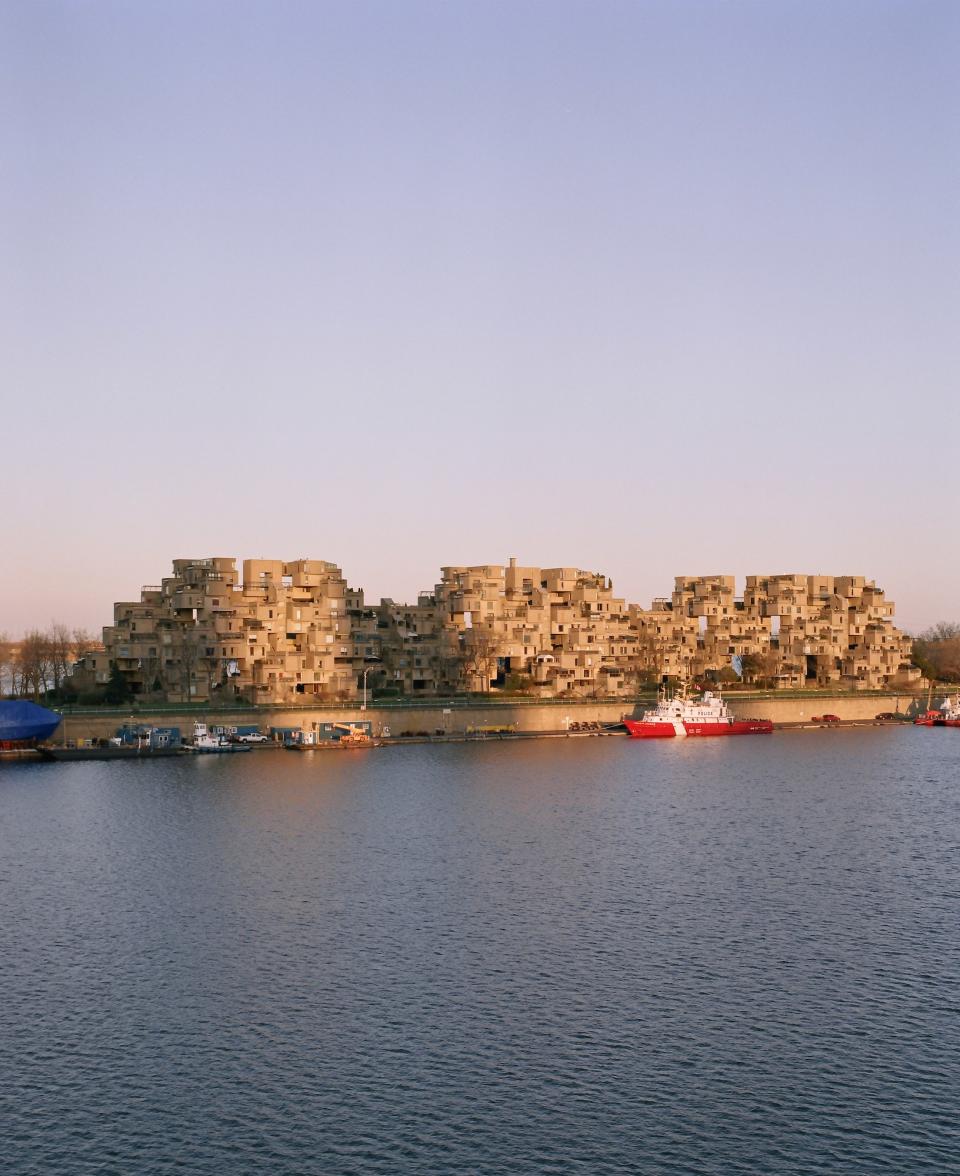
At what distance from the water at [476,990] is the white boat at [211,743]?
34.4m

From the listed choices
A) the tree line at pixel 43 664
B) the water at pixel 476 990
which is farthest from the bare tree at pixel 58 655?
the water at pixel 476 990

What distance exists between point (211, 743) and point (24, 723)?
15.4m

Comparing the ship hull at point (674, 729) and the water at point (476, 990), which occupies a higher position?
the ship hull at point (674, 729)

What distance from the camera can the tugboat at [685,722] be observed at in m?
141

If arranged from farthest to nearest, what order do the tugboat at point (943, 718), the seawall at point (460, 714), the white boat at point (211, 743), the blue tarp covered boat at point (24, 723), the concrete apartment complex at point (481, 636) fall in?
Result: the tugboat at point (943, 718), the concrete apartment complex at point (481, 636), the seawall at point (460, 714), the white boat at point (211, 743), the blue tarp covered boat at point (24, 723)

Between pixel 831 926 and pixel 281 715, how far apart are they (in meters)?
83.1

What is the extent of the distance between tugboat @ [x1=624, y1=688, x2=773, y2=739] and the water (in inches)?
2342

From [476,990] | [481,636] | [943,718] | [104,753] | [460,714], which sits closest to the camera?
[476,990]

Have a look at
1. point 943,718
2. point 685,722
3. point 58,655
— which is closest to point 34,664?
point 58,655

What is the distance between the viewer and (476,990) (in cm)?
4375

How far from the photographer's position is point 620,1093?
35.6 meters

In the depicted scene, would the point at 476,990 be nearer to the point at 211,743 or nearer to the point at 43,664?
the point at 211,743

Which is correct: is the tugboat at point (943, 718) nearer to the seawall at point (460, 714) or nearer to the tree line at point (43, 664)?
the seawall at point (460, 714)

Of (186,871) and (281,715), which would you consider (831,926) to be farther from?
(281,715)
